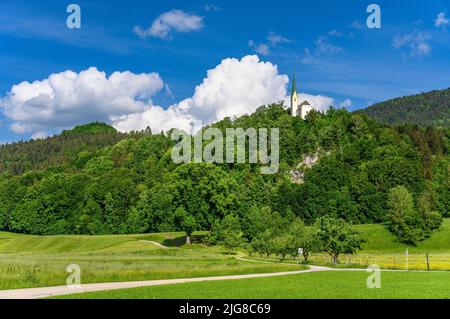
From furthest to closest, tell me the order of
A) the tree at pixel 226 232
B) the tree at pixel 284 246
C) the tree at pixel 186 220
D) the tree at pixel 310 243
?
the tree at pixel 186 220, the tree at pixel 226 232, the tree at pixel 284 246, the tree at pixel 310 243

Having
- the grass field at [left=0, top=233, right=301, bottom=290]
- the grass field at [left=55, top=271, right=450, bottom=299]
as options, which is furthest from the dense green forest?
the grass field at [left=55, top=271, right=450, bottom=299]

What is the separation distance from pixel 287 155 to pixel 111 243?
3319 inches

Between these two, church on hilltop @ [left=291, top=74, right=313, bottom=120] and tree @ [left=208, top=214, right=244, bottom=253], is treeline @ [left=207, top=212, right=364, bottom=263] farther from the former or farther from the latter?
church on hilltop @ [left=291, top=74, right=313, bottom=120]

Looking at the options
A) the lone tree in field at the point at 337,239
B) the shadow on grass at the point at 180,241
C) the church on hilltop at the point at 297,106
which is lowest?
the shadow on grass at the point at 180,241

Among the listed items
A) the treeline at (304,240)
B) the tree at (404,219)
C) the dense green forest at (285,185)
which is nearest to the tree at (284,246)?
the treeline at (304,240)

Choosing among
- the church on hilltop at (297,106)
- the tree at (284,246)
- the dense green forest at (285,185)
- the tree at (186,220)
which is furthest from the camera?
the church on hilltop at (297,106)

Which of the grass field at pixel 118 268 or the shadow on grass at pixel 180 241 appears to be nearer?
the grass field at pixel 118 268

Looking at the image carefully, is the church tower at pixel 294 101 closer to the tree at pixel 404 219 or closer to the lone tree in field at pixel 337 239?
the tree at pixel 404 219

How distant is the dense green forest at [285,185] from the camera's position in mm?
117688

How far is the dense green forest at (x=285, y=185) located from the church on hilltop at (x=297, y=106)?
25.8 feet

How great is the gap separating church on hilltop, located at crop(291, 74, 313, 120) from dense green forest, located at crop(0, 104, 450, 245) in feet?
25.8

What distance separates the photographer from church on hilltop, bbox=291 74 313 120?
186250 mm

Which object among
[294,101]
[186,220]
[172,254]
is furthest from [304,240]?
[294,101]

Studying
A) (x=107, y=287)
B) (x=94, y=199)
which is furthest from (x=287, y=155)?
(x=107, y=287)
